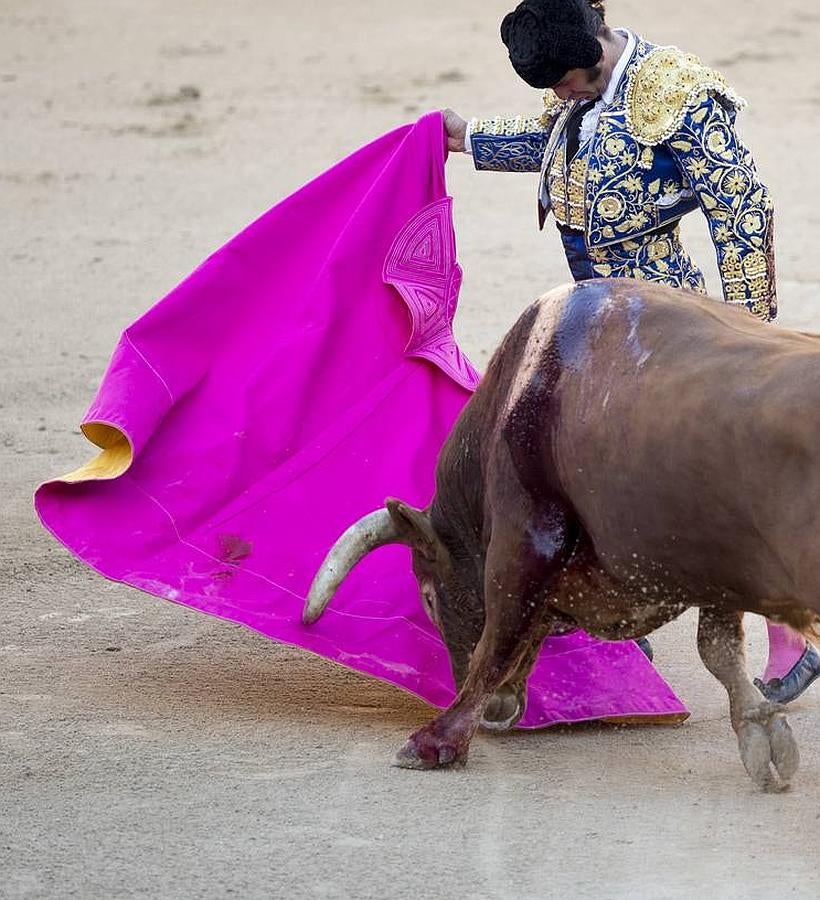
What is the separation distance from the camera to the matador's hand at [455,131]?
14.6 ft

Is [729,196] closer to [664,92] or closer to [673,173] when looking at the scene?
[673,173]

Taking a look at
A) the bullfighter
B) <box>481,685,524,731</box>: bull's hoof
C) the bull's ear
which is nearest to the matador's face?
the bullfighter

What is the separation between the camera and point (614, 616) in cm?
380

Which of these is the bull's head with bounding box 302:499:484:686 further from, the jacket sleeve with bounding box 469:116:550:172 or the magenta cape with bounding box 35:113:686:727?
the jacket sleeve with bounding box 469:116:550:172

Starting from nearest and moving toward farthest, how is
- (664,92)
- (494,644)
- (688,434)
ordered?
(688,434) < (494,644) < (664,92)

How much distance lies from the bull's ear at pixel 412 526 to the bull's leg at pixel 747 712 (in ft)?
1.92

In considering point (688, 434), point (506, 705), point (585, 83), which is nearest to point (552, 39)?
point (585, 83)

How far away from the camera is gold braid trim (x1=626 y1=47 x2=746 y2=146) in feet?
A: 12.8

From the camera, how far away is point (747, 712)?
3729 mm

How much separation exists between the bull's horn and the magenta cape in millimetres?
180

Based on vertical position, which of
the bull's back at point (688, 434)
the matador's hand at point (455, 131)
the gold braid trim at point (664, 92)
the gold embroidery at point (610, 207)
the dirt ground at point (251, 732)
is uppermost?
the gold braid trim at point (664, 92)

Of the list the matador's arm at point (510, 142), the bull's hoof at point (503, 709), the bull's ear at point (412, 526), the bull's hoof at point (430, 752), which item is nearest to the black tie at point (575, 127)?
the matador's arm at point (510, 142)

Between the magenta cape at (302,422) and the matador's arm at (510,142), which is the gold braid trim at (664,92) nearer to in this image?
the matador's arm at (510,142)

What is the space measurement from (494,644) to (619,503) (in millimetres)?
474
